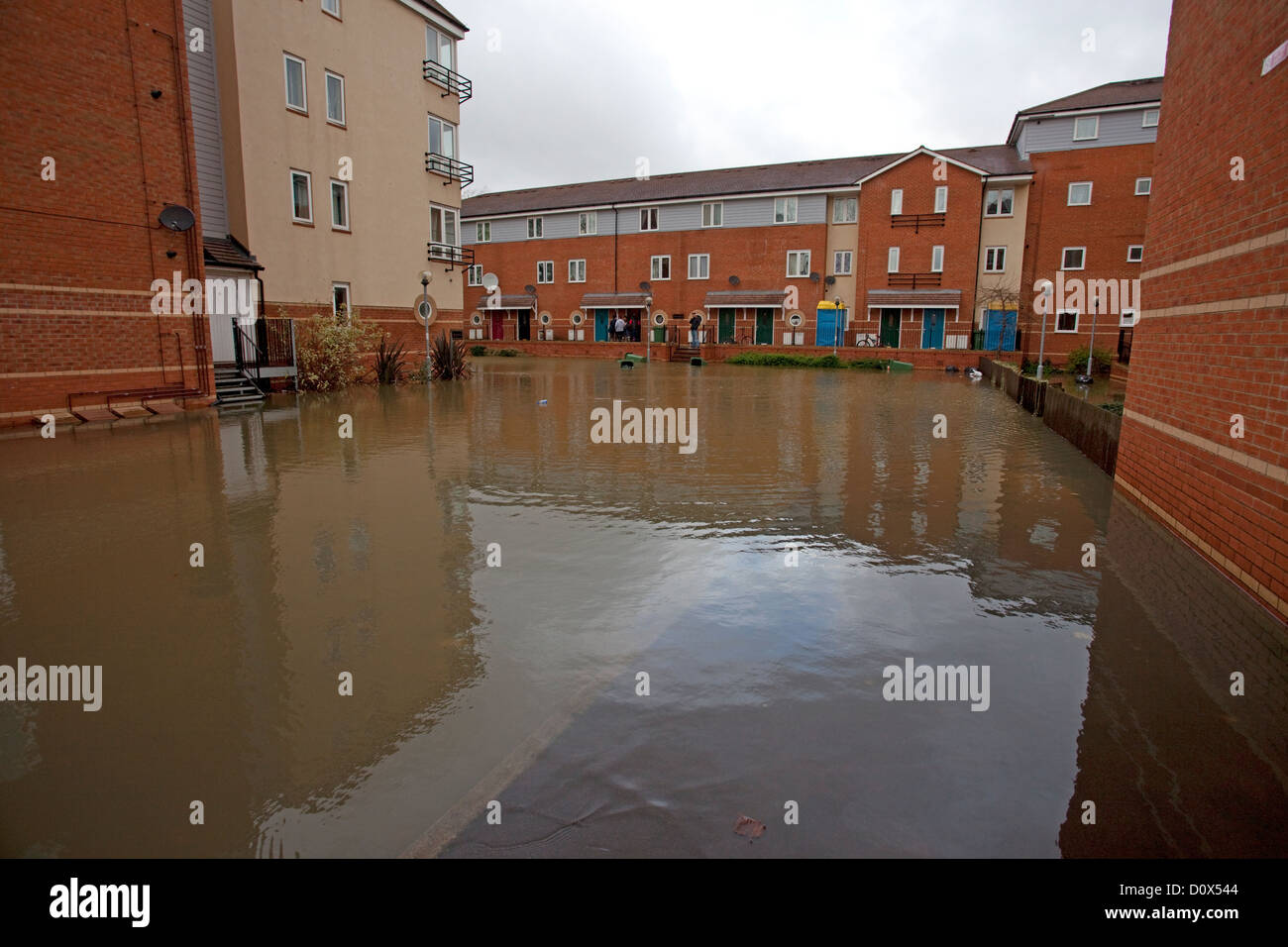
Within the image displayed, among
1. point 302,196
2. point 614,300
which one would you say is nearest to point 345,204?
point 302,196

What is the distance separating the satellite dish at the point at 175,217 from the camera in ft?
44.2

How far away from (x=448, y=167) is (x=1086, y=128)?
2742 cm

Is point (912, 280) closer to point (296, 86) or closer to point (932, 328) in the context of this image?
point (932, 328)

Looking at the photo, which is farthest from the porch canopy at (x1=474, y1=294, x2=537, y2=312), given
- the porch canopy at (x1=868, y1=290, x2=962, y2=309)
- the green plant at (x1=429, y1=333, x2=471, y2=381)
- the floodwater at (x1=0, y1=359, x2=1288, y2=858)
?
the floodwater at (x1=0, y1=359, x2=1288, y2=858)

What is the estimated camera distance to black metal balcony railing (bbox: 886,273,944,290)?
36.1 m

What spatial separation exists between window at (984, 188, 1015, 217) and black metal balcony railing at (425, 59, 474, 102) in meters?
23.9

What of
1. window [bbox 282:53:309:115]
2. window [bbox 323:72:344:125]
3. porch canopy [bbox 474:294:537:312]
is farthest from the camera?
porch canopy [bbox 474:294:537:312]

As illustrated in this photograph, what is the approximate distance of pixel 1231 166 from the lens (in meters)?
5.79

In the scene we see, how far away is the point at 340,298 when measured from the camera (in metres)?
21.5

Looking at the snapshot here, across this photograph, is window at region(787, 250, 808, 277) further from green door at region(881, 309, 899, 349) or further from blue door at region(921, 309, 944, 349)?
blue door at region(921, 309, 944, 349)

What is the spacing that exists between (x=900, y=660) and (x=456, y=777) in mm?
2410

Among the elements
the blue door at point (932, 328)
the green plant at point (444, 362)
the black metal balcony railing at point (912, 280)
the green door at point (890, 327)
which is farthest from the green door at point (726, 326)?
the green plant at point (444, 362)
